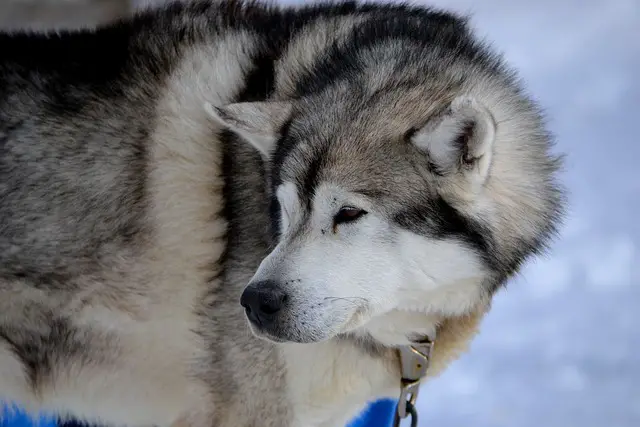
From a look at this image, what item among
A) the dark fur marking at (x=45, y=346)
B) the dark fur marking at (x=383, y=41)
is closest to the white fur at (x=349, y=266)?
the dark fur marking at (x=383, y=41)

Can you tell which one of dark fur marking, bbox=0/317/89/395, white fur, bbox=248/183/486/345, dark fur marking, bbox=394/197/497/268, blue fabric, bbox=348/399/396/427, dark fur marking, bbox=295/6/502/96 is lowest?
blue fabric, bbox=348/399/396/427

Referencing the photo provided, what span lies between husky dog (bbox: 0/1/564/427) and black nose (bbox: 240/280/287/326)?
0.05 feet

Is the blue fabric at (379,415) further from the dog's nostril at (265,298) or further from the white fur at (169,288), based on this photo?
the dog's nostril at (265,298)

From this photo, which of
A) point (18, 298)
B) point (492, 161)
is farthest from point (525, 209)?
point (18, 298)

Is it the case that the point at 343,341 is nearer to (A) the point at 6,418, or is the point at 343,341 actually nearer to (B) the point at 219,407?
(B) the point at 219,407

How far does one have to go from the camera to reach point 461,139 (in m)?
2.19

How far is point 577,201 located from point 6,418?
343 cm

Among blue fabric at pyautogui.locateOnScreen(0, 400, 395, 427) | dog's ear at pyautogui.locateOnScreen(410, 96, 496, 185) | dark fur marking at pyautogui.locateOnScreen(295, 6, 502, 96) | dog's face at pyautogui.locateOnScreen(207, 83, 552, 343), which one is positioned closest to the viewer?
dog's ear at pyautogui.locateOnScreen(410, 96, 496, 185)

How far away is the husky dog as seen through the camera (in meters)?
2.28

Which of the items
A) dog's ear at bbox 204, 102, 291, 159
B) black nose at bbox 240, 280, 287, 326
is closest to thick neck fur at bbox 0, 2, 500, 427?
dog's ear at bbox 204, 102, 291, 159

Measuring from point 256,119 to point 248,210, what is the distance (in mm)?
316

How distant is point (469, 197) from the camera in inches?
89.7

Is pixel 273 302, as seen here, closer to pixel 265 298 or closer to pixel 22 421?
pixel 265 298

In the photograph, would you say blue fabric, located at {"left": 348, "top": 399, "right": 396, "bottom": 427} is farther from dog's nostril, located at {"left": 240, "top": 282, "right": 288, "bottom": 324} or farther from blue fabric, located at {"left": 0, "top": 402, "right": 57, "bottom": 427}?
dog's nostril, located at {"left": 240, "top": 282, "right": 288, "bottom": 324}
